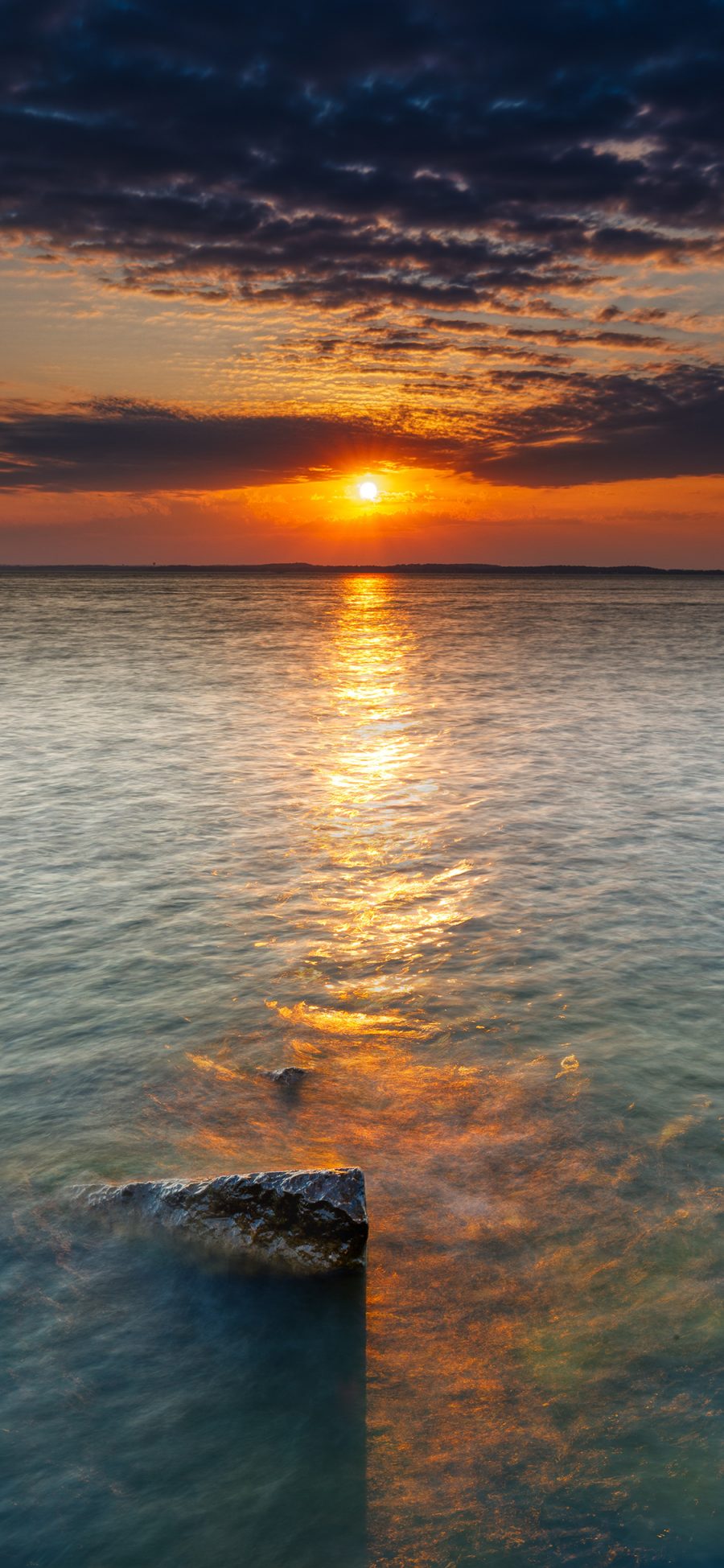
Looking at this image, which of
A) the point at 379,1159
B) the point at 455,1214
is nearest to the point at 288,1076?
the point at 379,1159

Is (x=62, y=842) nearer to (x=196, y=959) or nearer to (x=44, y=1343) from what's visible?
(x=196, y=959)

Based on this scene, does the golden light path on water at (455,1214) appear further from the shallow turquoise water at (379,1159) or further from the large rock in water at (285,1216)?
the large rock in water at (285,1216)

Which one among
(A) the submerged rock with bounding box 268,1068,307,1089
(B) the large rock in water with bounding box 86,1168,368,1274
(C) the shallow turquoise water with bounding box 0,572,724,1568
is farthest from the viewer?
(A) the submerged rock with bounding box 268,1068,307,1089

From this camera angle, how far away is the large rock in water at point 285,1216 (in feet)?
18.5

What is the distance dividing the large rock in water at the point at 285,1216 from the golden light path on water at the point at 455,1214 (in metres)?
0.33

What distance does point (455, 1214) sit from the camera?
6.20 metres

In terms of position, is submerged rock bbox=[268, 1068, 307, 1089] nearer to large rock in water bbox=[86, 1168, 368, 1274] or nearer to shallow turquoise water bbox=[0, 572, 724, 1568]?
shallow turquoise water bbox=[0, 572, 724, 1568]

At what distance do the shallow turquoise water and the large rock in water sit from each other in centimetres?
18

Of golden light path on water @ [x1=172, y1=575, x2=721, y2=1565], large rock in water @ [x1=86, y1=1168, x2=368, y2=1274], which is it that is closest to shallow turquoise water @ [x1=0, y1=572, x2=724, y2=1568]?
golden light path on water @ [x1=172, y1=575, x2=721, y2=1565]

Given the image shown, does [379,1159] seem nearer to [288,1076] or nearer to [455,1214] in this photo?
[455,1214]

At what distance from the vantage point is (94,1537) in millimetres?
4262

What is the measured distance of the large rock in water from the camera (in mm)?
5641

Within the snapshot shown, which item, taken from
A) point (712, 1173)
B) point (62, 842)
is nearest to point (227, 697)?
point (62, 842)

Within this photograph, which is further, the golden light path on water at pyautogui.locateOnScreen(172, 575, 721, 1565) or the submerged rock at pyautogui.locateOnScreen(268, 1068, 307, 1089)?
the submerged rock at pyautogui.locateOnScreen(268, 1068, 307, 1089)
